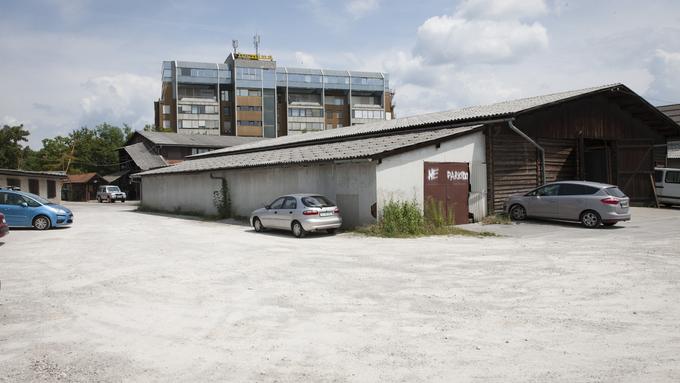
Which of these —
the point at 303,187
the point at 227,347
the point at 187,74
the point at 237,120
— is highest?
the point at 187,74

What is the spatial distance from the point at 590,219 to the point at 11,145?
6714 centimetres

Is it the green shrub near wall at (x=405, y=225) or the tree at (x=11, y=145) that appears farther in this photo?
the tree at (x=11, y=145)

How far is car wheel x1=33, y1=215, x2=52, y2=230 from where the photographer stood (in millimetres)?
18516

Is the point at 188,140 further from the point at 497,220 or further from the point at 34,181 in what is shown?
the point at 497,220

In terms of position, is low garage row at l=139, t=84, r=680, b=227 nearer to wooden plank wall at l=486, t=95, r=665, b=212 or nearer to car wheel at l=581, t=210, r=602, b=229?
wooden plank wall at l=486, t=95, r=665, b=212

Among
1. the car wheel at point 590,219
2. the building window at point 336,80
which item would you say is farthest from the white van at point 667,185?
the building window at point 336,80

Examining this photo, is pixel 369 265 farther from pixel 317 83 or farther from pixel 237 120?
pixel 317 83

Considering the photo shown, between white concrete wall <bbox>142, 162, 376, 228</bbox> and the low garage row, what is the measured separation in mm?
46

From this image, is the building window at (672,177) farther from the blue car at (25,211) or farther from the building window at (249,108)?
the building window at (249,108)

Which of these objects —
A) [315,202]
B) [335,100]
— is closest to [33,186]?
[315,202]

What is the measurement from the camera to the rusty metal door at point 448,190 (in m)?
17.8

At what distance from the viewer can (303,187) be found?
20.1 metres

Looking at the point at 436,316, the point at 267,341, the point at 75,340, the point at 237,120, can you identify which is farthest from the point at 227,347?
the point at 237,120

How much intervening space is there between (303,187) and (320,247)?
7.11m
